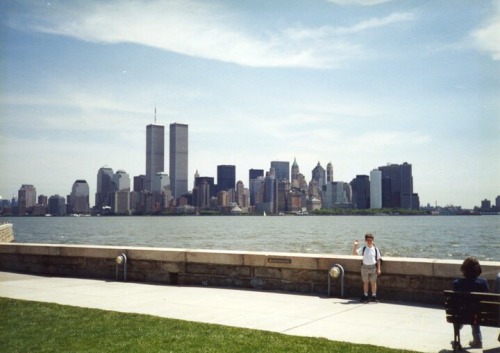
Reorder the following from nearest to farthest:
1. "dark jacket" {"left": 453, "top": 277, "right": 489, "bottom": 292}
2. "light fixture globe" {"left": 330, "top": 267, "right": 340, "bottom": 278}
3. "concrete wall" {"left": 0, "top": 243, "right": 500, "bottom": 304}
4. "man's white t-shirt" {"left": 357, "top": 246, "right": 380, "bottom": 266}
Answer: "dark jacket" {"left": 453, "top": 277, "right": 489, "bottom": 292}
"concrete wall" {"left": 0, "top": 243, "right": 500, "bottom": 304}
"man's white t-shirt" {"left": 357, "top": 246, "right": 380, "bottom": 266}
"light fixture globe" {"left": 330, "top": 267, "right": 340, "bottom": 278}

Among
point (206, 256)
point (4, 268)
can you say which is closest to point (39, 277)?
point (4, 268)

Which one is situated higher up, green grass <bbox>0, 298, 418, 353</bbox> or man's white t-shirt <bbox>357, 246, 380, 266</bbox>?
man's white t-shirt <bbox>357, 246, 380, 266</bbox>

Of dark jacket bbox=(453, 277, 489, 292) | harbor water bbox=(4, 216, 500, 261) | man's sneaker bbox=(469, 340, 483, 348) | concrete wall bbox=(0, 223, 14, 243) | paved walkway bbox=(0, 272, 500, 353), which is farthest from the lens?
harbor water bbox=(4, 216, 500, 261)

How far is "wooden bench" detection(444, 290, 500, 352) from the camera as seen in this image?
680 cm

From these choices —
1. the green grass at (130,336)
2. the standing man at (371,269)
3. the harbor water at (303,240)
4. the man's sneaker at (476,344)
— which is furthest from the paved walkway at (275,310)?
the harbor water at (303,240)

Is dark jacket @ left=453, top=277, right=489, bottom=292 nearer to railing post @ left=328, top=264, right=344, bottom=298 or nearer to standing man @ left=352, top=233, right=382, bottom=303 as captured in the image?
standing man @ left=352, top=233, right=382, bottom=303

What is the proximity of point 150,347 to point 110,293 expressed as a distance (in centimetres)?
530

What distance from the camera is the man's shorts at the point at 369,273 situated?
10.5 metres

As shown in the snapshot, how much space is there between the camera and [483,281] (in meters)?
7.32

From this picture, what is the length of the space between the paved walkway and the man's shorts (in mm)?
562

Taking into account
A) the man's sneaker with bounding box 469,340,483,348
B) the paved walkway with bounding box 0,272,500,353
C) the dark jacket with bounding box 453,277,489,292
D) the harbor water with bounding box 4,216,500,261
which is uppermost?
the dark jacket with bounding box 453,277,489,292

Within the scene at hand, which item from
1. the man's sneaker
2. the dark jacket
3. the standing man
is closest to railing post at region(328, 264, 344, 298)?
the standing man

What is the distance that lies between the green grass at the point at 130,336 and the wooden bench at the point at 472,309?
1.07m

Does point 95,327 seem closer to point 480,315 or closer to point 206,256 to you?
point 206,256
